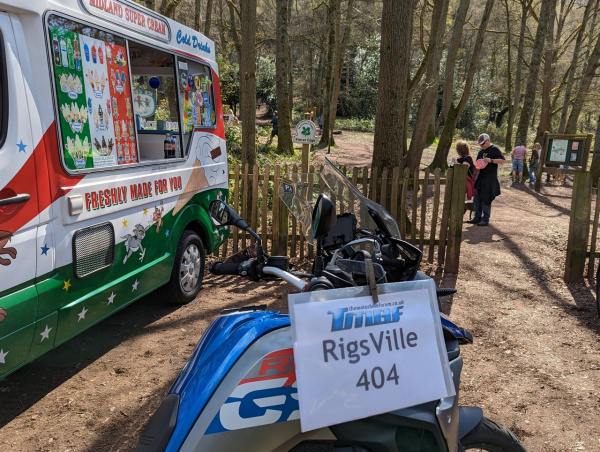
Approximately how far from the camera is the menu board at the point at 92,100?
349 cm

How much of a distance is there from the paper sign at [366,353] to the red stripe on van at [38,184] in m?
2.21

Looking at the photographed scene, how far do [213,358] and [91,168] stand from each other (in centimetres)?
259

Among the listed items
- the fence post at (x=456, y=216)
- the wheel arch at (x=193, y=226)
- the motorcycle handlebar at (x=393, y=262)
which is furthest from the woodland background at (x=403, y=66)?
the motorcycle handlebar at (x=393, y=262)

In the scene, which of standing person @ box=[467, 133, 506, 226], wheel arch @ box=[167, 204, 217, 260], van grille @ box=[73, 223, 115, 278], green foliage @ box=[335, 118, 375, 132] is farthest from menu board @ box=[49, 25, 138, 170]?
green foliage @ box=[335, 118, 375, 132]

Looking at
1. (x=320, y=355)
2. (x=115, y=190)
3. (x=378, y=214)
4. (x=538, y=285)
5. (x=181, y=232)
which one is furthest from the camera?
(x=538, y=285)

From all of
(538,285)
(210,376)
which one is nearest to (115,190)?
(210,376)

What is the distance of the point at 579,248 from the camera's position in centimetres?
640

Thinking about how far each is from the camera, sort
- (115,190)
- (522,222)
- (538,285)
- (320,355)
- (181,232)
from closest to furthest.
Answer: (320,355) < (115,190) < (181,232) < (538,285) < (522,222)

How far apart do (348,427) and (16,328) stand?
2303mm

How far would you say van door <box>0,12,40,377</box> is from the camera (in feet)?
9.56

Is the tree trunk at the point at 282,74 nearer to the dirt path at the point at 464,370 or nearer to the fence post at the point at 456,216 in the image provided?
the fence post at the point at 456,216

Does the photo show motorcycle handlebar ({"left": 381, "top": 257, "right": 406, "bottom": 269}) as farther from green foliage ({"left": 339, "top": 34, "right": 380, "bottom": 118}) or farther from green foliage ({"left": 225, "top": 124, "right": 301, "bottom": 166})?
green foliage ({"left": 339, "top": 34, "right": 380, "bottom": 118})

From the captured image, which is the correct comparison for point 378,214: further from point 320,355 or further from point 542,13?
point 542,13

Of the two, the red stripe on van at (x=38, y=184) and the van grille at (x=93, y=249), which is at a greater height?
the red stripe on van at (x=38, y=184)
